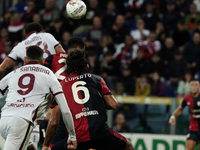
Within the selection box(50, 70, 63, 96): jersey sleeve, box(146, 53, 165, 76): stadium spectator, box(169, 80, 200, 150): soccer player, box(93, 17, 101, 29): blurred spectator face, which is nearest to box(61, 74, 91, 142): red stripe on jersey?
box(50, 70, 63, 96): jersey sleeve

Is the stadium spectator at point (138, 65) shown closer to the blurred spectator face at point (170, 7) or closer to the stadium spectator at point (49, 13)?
the blurred spectator face at point (170, 7)

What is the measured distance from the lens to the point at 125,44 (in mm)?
13117

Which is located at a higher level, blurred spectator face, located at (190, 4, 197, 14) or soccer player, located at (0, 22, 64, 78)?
blurred spectator face, located at (190, 4, 197, 14)

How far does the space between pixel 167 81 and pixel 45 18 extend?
5159 mm

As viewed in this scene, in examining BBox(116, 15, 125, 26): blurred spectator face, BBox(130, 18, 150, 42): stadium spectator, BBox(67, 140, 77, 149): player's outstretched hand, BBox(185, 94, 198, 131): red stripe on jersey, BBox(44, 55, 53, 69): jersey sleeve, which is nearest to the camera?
BBox(67, 140, 77, 149): player's outstretched hand

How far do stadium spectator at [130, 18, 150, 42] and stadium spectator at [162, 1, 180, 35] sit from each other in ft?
2.37

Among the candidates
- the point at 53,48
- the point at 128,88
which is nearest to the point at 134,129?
the point at 128,88

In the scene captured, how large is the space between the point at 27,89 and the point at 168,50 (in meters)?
7.76

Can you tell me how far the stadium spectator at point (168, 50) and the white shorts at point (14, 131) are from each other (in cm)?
774

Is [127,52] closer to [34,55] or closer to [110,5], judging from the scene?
[110,5]

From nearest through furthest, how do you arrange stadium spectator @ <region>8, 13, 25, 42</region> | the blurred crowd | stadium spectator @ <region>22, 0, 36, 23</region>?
the blurred crowd < stadium spectator @ <region>8, 13, 25, 42</region> < stadium spectator @ <region>22, 0, 36, 23</region>

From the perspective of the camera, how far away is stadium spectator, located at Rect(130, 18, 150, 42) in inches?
524

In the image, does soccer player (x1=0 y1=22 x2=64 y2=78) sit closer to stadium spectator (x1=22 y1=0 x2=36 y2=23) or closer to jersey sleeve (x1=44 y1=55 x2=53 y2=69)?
jersey sleeve (x1=44 y1=55 x2=53 y2=69)

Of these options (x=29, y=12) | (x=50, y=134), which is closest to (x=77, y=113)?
(x=50, y=134)
